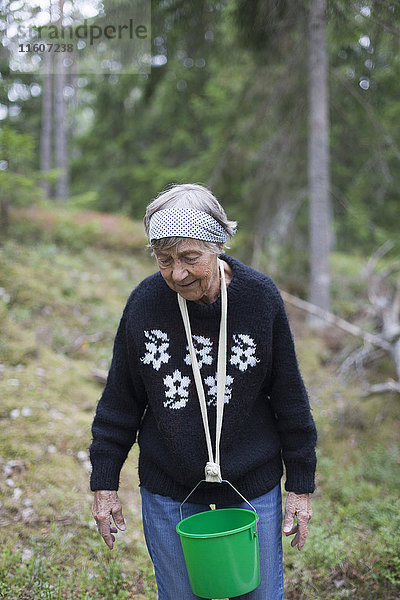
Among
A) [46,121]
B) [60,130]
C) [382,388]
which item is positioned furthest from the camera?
[46,121]

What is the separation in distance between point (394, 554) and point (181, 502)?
182 cm

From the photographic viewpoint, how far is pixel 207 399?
2.08 m

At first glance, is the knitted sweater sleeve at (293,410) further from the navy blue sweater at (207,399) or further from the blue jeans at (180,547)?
the blue jeans at (180,547)

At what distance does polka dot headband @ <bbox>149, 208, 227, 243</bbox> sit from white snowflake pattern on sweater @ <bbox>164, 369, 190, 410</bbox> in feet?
1.81

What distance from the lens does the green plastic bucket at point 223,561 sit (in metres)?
1.82

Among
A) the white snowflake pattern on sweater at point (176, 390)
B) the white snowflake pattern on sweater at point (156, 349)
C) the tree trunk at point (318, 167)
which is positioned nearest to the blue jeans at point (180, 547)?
the white snowflake pattern on sweater at point (176, 390)

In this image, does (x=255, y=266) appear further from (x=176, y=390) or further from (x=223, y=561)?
(x=223, y=561)

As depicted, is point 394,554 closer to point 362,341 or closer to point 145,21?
point 362,341

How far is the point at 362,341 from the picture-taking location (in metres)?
7.17

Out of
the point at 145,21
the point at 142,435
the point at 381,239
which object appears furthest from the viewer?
the point at 381,239

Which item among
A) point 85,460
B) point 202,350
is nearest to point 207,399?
point 202,350

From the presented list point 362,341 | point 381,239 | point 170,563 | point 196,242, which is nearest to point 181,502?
point 170,563

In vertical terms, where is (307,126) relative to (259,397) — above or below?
above

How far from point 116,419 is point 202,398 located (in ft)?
1.43
